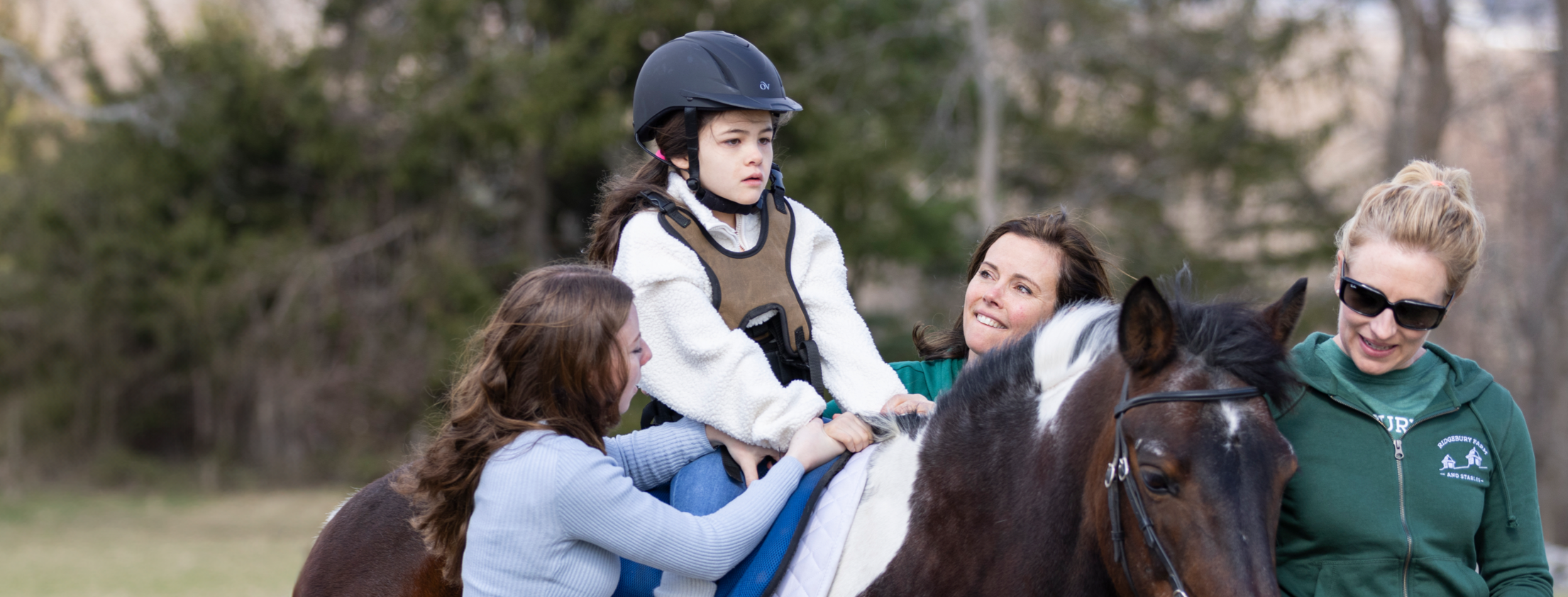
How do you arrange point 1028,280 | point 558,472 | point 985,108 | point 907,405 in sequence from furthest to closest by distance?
1. point 985,108
2. point 1028,280
3. point 907,405
4. point 558,472

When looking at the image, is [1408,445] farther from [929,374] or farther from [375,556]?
[375,556]

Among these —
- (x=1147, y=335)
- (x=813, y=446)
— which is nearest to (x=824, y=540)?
(x=813, y=446)

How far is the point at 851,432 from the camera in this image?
2.81 m

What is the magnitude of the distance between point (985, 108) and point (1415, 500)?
1958 centimetres

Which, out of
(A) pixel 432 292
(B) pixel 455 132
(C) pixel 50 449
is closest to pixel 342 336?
(A) pixel 432 292

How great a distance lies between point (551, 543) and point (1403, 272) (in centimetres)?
198

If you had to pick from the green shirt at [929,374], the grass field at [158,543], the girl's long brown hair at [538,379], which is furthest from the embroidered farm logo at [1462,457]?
the grass field at [158,543]

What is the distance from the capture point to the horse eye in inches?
83.5

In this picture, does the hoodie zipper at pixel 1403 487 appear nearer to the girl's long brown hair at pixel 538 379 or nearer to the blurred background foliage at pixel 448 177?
the girl's long brown hair at pixel 538 379

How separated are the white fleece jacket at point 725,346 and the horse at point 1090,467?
0.30 metres

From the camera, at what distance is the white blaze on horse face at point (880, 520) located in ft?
8.39

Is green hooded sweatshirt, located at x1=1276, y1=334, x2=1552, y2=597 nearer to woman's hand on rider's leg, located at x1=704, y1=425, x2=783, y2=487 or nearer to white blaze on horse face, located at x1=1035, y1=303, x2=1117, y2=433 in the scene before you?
white blaze on horse face, located at x1=1035, y1=303, x2=1117, y2=433

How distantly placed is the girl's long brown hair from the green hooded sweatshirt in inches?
60.3

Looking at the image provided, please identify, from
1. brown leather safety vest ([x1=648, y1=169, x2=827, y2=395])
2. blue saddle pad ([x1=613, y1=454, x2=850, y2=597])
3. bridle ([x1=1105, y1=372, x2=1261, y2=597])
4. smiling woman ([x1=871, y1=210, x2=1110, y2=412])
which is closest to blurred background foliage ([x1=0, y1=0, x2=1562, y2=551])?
smiling woman ([x1=871, y1=210, x2=1110, y2=412])
